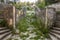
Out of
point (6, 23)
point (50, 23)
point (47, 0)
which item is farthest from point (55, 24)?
point (47, 0)

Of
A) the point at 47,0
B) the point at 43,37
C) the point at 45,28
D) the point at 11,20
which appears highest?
the point at 47,0

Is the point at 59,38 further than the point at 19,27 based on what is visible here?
No

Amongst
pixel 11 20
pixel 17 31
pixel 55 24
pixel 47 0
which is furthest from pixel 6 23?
pixel 47 0

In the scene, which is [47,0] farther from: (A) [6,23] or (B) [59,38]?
(B) [59,38]

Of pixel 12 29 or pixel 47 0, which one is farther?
pixel 47 0

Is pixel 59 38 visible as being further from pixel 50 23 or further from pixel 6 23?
pixel 6 23

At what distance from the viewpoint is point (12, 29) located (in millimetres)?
7391

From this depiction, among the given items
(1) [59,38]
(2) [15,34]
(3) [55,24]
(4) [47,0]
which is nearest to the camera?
(1) [59,38]

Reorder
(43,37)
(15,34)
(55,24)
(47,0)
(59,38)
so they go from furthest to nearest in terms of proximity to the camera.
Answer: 1. (47,0)
2. (55,24)
3. (15,34)
4. (43,37)
5. (59,38)

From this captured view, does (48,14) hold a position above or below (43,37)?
above

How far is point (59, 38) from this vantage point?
17.8 ft

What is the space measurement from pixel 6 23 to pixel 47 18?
254 cm

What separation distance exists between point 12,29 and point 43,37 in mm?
1958

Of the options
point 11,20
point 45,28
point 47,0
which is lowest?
point 45,28
